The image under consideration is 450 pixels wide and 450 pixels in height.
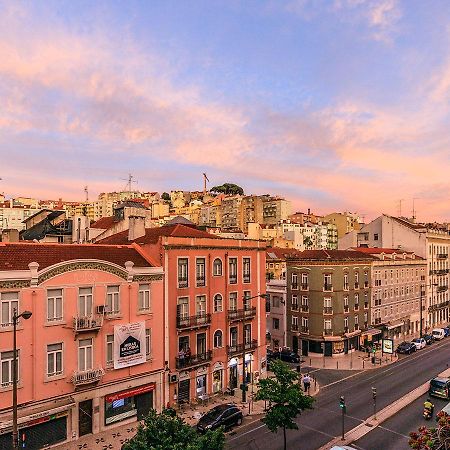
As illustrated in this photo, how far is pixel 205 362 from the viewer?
37875 millimetres

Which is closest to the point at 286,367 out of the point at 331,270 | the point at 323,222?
the point at 331,270

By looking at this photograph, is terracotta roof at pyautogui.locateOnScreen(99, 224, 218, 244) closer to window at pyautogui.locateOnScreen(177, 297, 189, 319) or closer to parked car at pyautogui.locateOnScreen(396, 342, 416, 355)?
window at pyautogui.locateOnScreen(177, 297, 189, 319)

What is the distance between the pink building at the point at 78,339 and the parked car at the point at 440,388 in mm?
24242

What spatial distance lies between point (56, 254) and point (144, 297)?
7.63 meters

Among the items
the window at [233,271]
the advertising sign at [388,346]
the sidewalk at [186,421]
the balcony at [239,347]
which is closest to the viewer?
the sidewalk at [186,421]

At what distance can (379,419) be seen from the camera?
3272 cm

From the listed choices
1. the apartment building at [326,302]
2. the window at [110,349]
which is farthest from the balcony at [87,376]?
the apartment building at [326,302]

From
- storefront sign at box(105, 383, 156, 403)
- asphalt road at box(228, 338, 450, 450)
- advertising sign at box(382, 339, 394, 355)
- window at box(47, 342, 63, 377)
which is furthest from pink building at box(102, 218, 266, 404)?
advertising sign at box(382, 339, 394, 355)

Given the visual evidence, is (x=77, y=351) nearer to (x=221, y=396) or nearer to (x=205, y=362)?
(x=205, y=362)

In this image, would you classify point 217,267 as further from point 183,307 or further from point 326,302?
point 326,302

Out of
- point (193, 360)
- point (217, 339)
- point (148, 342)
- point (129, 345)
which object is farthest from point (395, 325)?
point (129, 345)

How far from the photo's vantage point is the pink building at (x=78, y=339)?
2683 cm

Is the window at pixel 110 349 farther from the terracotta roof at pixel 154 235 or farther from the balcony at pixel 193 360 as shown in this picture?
the terracotta roof at pixel 154 235

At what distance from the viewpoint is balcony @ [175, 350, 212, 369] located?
35.8 metres
